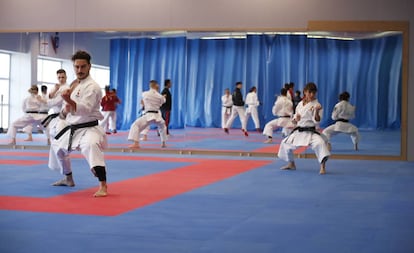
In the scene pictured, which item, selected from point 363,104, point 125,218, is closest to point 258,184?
point 125,218

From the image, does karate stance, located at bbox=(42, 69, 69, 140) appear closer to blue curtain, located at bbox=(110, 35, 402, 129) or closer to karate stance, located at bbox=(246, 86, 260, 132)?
blue curtain, located at bbox=(110, 35, 402, 129)

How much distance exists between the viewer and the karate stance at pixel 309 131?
933 cm

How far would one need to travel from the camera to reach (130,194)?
6855mm

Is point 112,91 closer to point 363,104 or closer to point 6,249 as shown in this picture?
point 363,104

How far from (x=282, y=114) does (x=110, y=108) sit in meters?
3.37

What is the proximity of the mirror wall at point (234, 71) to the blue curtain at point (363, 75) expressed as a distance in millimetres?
18

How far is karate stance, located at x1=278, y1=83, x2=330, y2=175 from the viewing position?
9328mm

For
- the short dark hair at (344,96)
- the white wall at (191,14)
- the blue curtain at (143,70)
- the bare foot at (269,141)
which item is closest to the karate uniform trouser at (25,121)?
the blue curtain at (143,70)

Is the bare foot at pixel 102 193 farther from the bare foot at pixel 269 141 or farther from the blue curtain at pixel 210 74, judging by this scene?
the bare foot at pixel 269 141

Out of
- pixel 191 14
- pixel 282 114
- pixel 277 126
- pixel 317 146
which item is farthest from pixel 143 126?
pixel 317 146

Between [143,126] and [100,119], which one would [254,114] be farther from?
[100,119]

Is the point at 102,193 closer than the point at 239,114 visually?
Yes

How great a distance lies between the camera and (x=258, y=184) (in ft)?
26.2

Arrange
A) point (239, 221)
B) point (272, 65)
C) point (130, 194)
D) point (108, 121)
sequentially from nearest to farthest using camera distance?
point (239, 221) < point (130, 194) < point (272, 65) < point (108, 121)
